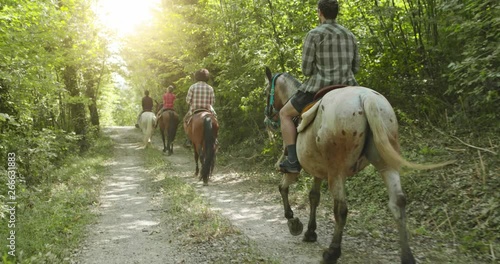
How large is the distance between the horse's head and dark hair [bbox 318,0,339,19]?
4.12ft

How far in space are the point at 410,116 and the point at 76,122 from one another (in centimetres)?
1372

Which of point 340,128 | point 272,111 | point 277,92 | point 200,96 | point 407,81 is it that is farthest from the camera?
point 200,96

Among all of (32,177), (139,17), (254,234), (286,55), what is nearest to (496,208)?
(254,234)

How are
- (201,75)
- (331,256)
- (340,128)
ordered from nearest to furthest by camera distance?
(340,128) < (331,256) < (201,75)

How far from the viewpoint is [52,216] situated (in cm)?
595

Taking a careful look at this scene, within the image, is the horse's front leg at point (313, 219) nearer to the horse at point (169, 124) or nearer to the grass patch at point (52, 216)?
the grass patch at point (52, 216)

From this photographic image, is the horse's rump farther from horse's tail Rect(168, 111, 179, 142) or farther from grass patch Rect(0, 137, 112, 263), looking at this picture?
horse's tail Rect(168, 111, 179, 142)

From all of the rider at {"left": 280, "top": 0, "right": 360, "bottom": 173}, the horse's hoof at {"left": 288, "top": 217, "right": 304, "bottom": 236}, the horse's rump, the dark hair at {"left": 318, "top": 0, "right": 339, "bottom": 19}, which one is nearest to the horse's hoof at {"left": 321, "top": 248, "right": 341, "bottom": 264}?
the horse's rump

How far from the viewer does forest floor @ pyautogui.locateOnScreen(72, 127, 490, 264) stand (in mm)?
4332

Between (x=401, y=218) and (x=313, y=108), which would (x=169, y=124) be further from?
(x=401, y=218)

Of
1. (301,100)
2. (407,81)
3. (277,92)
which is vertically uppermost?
(407,81)

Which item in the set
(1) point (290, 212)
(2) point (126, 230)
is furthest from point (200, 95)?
(1) point (290, 212)

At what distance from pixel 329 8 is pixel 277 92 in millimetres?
1633

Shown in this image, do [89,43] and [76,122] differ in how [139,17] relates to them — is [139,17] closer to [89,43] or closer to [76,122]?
[89,43]
